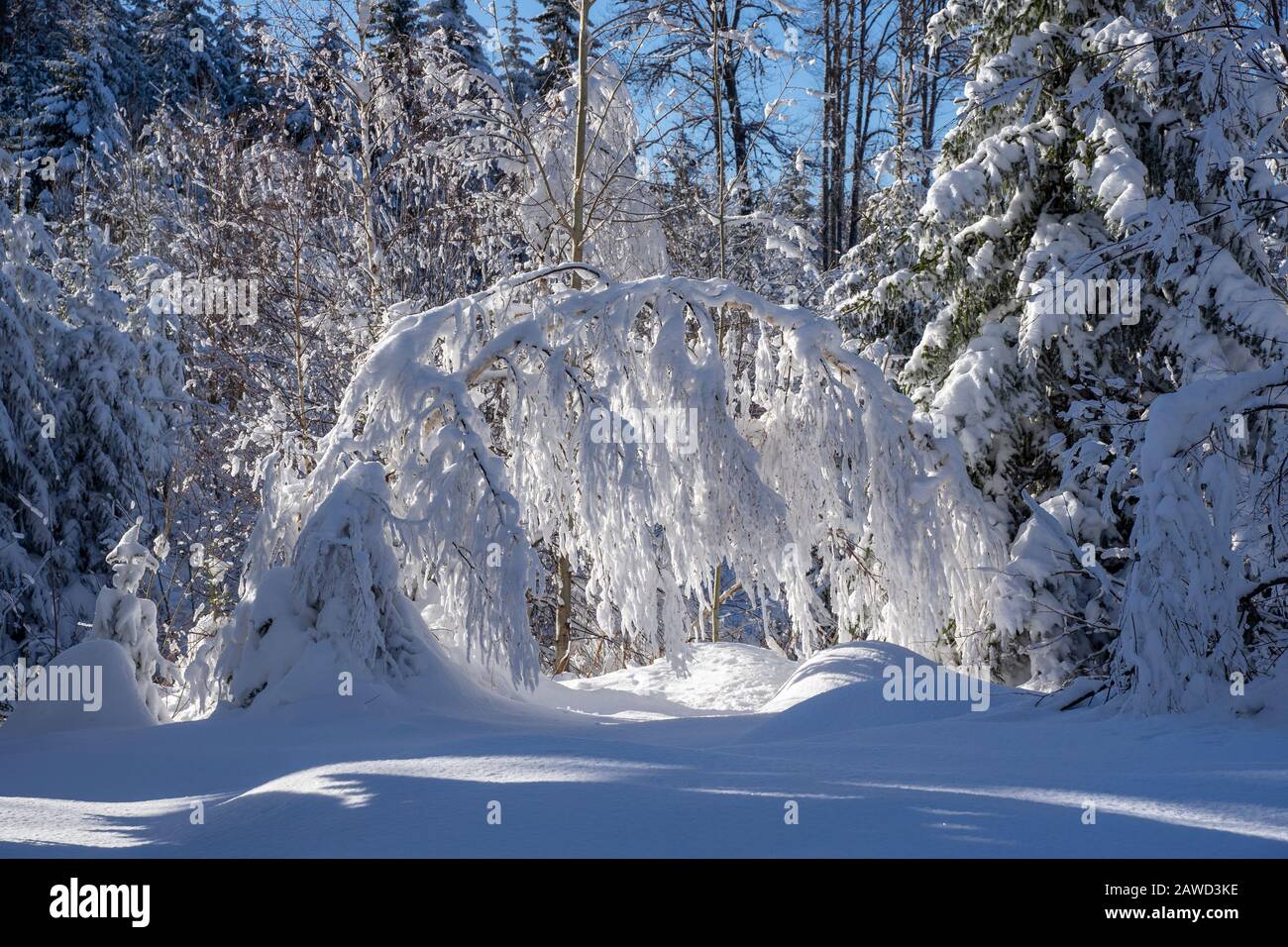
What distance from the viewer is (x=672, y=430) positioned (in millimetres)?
7062

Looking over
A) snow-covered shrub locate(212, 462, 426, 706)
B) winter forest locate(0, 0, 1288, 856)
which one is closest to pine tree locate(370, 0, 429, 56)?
winter forest locate(0, 0, 1288, 856)

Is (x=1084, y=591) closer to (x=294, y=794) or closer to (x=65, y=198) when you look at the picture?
(x=294, y=794)

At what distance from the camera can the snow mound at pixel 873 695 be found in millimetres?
5348

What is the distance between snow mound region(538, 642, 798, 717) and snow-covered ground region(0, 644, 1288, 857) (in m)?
1.64

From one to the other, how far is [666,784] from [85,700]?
4.67 meters

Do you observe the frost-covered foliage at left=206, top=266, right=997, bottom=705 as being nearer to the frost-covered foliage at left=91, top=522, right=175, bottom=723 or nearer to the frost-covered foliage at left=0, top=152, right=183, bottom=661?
the frost-covered foliage at left=91, top=522, right=175, bottom=723

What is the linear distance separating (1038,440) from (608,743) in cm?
663

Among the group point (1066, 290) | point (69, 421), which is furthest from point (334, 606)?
point (69, 421)

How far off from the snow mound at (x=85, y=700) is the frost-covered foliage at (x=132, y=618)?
0.48m

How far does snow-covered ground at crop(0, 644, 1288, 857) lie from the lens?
2822 millimetres

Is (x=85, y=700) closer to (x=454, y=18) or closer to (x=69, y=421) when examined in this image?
(x=69, y=421)

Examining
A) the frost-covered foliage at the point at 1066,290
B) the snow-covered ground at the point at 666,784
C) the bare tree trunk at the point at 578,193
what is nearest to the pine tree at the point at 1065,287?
the frost-covered foliage at the point at 1066,290
